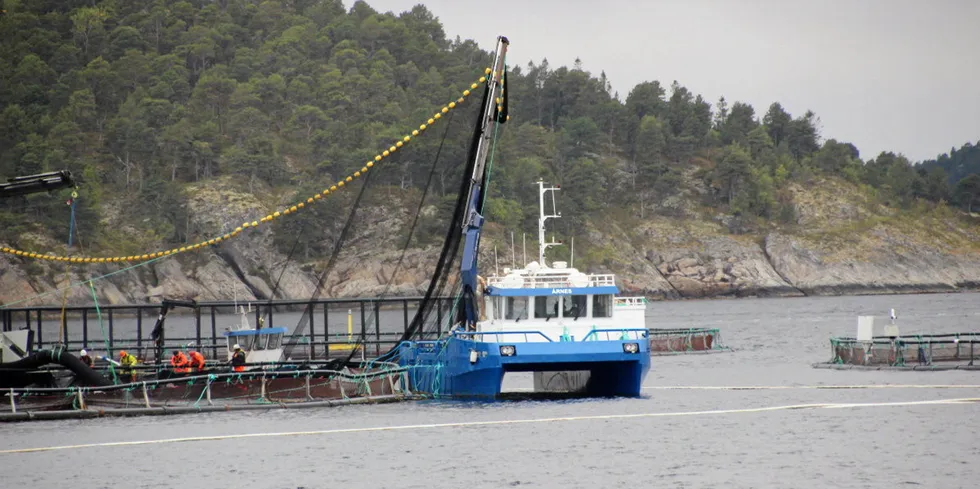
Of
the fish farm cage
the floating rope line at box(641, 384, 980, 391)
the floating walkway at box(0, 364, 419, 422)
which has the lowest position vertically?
the floating rope line at box(641, 384, 980, 391)

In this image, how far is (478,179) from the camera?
51.6 metres

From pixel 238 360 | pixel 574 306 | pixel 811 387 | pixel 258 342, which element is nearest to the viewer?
pixel 574 306

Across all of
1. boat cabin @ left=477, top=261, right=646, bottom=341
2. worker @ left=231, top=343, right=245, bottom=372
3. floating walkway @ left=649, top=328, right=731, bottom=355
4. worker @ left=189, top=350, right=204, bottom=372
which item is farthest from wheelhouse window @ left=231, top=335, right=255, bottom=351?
floating walkway @ left=649, top=328, right=731, bottom=355

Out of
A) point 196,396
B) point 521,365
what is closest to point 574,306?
point 521,365

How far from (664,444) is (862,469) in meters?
6.83

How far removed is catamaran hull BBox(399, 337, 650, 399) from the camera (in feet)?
147

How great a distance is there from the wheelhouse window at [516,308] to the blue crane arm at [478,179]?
2059 mm

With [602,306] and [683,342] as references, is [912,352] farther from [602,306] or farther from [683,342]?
[683,342]

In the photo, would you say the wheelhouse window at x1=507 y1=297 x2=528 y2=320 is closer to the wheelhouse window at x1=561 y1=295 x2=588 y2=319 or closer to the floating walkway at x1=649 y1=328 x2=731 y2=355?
the wheelhouse window at x1=561 y1=295 x2=588 y2=319

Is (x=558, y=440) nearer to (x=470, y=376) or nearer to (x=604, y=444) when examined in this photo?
(x=604, y=444)

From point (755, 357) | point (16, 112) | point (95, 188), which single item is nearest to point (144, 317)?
point (95, 188)

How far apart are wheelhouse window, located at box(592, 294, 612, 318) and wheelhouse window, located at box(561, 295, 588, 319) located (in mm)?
366

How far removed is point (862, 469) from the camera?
34500 millimetres

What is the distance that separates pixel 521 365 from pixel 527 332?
3.98ft
